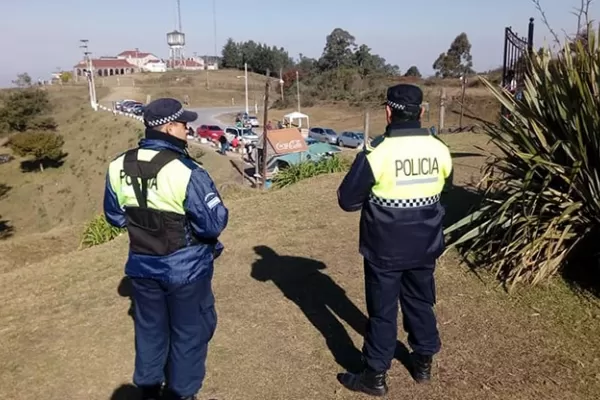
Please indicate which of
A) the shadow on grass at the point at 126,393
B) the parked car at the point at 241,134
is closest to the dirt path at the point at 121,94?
the parked car at the point at 241,134

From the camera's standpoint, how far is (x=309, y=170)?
12039mm

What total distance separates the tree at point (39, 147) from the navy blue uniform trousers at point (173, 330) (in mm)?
40657

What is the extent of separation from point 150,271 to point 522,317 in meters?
2.86

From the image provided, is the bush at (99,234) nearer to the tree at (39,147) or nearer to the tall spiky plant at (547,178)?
the tall spiky plant at (547,178)

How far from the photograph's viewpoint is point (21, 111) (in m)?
52.3

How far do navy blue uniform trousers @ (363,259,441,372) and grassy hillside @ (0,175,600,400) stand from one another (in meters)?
0.36

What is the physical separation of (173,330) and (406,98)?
5.94 ft

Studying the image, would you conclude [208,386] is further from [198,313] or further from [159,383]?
[198,313]

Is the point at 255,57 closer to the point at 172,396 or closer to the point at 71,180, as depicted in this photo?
the point at 71,180

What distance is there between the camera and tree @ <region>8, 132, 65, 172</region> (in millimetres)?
39688

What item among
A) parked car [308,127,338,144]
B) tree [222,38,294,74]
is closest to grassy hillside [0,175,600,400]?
parked car [308,127,338,144]

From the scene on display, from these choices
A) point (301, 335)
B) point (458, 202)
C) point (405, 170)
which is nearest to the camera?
point (405, 170)

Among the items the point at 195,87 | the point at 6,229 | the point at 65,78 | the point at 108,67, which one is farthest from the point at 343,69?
the point at 108,67

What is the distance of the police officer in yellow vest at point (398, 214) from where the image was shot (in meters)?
3.04
